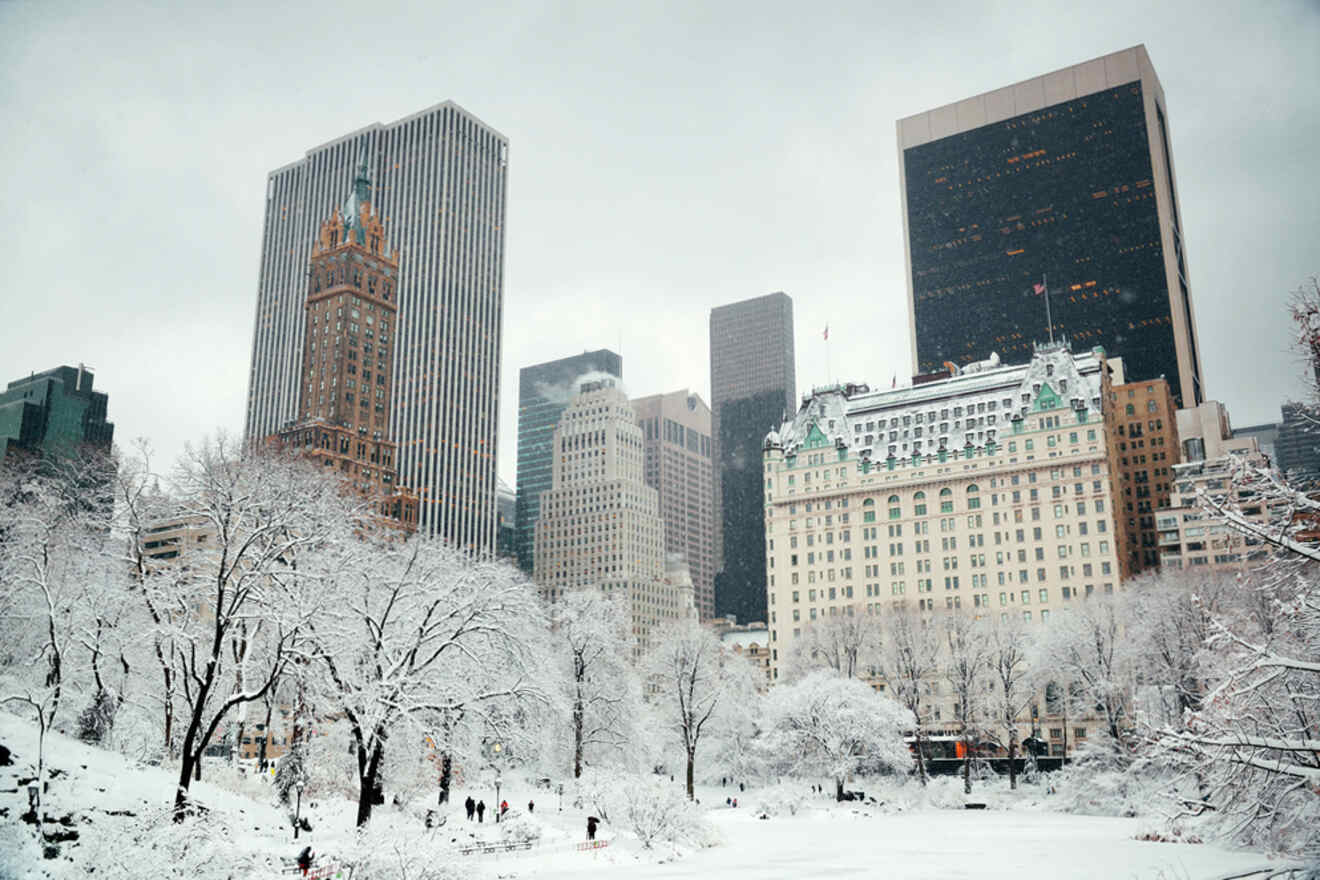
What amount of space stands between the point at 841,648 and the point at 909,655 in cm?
1670

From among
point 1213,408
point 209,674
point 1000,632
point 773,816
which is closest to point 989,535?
point 1000,632

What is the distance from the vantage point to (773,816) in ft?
217

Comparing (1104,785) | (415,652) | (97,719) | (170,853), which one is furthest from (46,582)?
(1104,785)

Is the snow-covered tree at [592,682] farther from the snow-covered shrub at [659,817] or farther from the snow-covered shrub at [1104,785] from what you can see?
the snow-covered shrub at [1104,785]

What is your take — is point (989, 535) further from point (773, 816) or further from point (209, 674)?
point (209, 674)

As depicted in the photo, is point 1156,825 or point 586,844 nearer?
point 586,844

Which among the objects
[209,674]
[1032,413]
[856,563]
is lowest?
[209,674]

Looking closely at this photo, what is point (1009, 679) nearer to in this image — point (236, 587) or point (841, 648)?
point (841, 648)

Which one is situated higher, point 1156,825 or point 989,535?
point 989,535

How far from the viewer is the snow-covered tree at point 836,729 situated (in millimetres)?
74000

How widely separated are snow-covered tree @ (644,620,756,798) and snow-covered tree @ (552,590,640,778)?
14.9ft

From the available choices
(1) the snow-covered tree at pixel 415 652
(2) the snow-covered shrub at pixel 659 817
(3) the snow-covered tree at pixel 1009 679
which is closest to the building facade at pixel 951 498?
(3) the snow-covered tree at pixel 1009 679

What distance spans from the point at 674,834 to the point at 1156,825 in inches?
928

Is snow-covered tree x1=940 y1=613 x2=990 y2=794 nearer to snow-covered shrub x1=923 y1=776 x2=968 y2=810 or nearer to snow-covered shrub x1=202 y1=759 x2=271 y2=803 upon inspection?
snow-covered shrub x1=923 y1=776 x2=968 y2=810
